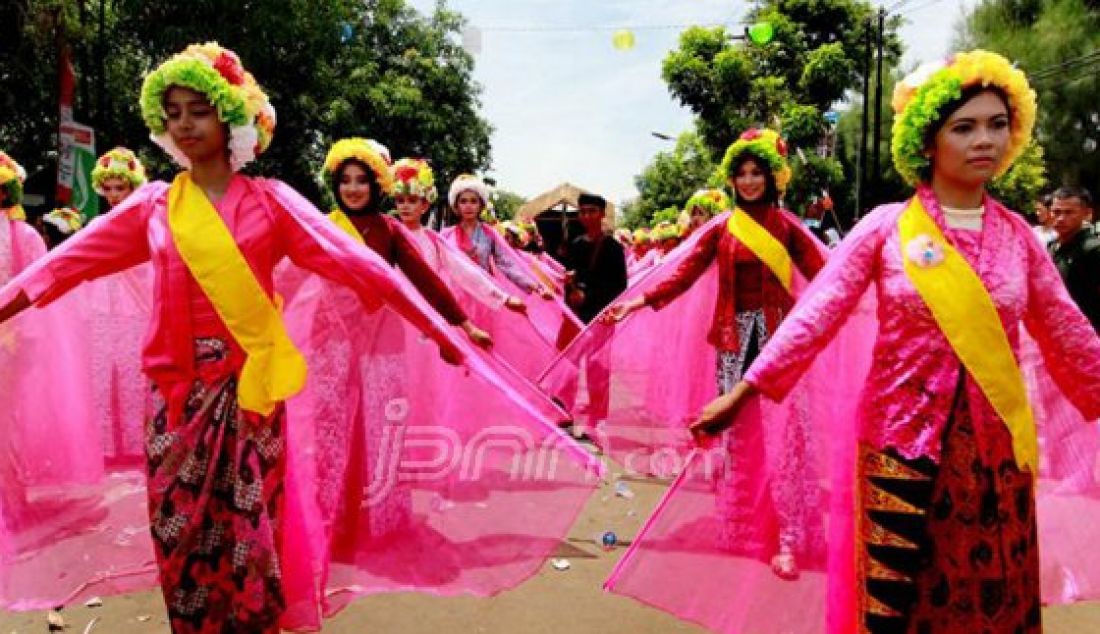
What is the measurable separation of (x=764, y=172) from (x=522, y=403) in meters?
1.93

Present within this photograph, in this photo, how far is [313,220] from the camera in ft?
10.3

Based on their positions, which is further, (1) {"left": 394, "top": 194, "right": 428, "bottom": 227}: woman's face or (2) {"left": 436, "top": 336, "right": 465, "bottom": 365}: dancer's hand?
(1) {"left": 394, "top": 194, "right": 428, "bottom": 227}: woman's face

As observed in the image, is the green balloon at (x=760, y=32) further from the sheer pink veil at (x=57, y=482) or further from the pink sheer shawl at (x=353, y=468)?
the sheer pink veil at (x=57, y=482)

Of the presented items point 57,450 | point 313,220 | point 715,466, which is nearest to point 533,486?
point 715,466

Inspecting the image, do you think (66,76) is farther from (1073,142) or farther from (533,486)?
(1073,142)

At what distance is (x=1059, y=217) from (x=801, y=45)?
18.9 m

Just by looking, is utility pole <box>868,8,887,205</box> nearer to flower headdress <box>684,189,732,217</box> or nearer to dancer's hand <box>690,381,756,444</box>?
flower headdress <box>684,189,732,217</box>

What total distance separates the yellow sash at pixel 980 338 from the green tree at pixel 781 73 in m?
22.0

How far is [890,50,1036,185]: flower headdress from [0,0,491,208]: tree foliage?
1409 cm

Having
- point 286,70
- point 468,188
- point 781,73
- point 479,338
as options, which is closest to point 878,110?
point 781,73

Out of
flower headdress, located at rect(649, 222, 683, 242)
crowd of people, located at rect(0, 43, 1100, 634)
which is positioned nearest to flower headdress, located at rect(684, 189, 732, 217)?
crowd of people, located at rect(0, 43, 1100, 634)

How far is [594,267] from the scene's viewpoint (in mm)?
7879

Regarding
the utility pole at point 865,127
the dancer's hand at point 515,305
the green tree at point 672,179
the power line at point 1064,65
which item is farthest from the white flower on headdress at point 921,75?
the green tree at point 672,179

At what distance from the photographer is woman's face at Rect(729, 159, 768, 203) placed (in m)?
4.60
